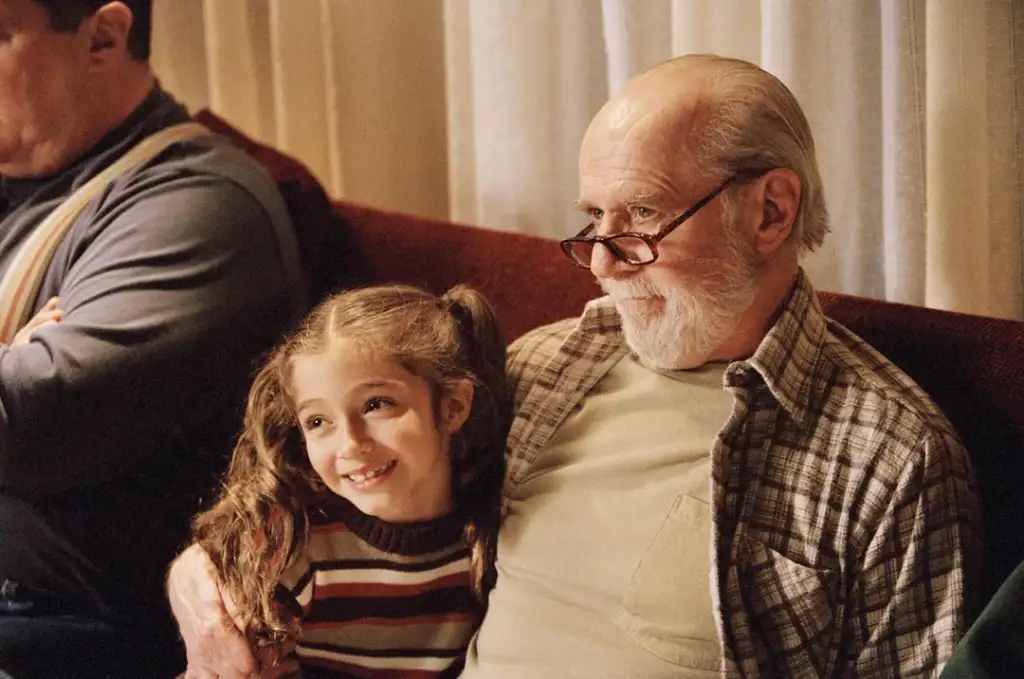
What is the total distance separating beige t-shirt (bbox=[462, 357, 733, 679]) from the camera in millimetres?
1090

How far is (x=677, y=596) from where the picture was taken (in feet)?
3.56

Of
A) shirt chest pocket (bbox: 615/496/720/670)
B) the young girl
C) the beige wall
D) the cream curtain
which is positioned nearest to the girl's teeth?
the young girl

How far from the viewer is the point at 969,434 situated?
43.3 inches

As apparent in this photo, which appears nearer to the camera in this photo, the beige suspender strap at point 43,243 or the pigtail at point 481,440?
the pigtail at point 481,440

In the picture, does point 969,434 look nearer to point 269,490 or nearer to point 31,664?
point 269,490

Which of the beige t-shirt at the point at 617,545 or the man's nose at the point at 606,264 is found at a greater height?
the man's nose at the point at 606,264

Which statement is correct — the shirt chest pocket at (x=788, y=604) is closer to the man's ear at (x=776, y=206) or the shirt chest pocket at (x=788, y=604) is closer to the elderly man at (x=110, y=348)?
the man's ear at (x=776, y=206)

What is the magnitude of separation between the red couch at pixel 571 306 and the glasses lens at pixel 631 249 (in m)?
0.27

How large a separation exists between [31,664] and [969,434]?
117 cm

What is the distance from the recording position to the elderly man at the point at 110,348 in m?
1.32

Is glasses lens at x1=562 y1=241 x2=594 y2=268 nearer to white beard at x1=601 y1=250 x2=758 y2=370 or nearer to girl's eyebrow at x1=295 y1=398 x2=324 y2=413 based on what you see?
white beard at x1=601 y1=250 x2=758 y2=370

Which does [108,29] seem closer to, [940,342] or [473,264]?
[473,264]

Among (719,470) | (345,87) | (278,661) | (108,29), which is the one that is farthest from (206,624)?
(345,87)

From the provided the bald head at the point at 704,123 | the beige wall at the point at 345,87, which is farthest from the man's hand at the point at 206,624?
the beige wall at the point at 345,87
